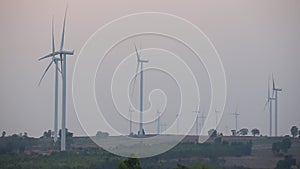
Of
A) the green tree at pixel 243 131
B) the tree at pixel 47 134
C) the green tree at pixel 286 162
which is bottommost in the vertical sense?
the green tree at pixel 286 162

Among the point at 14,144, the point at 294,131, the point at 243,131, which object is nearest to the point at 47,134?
the point at 14,144

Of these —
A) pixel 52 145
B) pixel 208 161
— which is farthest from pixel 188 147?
pixel 52 145

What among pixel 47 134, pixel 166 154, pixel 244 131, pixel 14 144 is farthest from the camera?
pixel 244 131

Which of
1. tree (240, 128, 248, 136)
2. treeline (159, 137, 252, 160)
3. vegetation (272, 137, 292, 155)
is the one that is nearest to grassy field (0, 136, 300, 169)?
treeline (159, 137, 252, 160)

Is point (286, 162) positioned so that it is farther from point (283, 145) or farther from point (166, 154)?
point (166, 154)

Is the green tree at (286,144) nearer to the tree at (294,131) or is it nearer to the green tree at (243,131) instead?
the tree at (294,131)

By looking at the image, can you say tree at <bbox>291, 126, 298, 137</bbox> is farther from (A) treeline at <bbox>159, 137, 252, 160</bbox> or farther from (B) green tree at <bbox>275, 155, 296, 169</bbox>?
(A) treeline at <bbox>159, 137, 252, 160</bbox>

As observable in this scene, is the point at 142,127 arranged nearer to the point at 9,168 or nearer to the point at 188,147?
the point at 188,147

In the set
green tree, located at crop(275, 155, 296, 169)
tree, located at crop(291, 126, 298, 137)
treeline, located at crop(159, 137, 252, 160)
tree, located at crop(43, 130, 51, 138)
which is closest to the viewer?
treeline, located at crop(159, 137, 252, 160)

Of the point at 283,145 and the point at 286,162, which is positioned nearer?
the point at 286,162

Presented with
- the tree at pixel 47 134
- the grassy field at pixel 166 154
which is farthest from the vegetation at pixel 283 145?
the tree at pixel 47 134

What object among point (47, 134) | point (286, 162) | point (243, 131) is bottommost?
point (286, 162)
